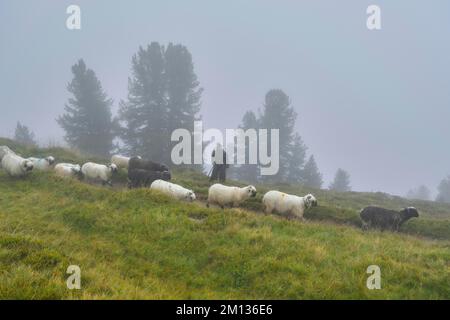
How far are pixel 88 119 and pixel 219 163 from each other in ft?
103

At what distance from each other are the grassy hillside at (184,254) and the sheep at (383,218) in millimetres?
1648

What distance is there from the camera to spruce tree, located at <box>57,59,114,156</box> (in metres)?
49.8

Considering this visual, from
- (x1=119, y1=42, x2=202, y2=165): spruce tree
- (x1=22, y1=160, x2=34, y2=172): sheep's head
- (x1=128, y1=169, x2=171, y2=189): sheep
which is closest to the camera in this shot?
(x1=22, y1=160, x2=34, y2=172): sheep's head

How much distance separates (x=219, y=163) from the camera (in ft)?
84.6

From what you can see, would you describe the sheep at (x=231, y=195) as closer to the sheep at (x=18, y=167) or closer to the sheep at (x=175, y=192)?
the sheep at (x=175, y=192)

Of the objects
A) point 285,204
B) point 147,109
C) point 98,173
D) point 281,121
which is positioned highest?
point 147,109

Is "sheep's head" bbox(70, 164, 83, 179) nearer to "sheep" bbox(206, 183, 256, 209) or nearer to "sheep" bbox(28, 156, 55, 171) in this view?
"sheep" bbox(28, 156, 55, 171)

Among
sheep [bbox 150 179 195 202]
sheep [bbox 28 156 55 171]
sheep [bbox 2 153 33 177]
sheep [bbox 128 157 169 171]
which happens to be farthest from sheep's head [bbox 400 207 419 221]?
sheep [bbox 28 156 55 171]

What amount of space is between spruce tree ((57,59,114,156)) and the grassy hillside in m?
33.8

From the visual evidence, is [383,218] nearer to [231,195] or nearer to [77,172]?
[231,195]

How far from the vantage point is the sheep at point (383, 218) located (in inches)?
700

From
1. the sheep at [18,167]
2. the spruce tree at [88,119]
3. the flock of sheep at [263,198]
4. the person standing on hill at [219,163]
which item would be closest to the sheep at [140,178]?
the flock of sheep at [263,198]

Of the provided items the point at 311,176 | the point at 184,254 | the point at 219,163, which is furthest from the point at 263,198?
the point at 311,176
